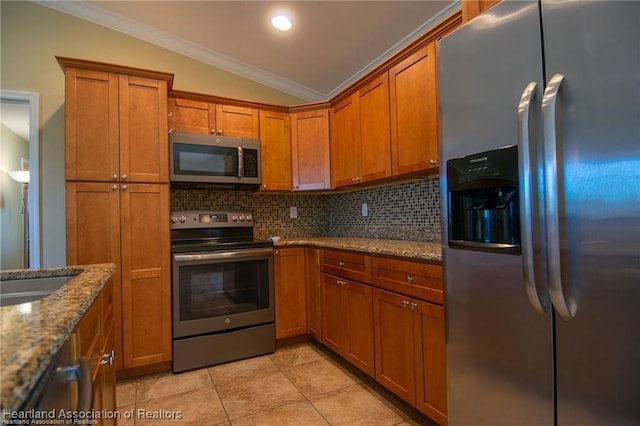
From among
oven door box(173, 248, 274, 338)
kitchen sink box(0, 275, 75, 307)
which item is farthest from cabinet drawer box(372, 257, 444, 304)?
kitchen sink box(0, 275, 75, 307)

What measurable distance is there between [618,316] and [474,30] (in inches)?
39.8

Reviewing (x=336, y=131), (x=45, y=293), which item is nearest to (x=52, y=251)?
(x=45, y=293)

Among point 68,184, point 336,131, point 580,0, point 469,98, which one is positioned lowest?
point 68,184

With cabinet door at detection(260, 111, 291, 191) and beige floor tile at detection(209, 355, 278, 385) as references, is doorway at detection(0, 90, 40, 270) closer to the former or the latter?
beige floor tile at detection(209, 355, 278, 385)

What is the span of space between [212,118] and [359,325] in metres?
2.04

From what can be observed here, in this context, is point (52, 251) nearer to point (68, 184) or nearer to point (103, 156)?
point (68, 184)

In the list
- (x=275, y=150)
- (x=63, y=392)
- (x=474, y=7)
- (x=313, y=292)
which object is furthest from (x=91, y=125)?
(x=474, y=7)

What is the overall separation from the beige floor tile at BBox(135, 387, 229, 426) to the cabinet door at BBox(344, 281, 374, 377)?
0.86m

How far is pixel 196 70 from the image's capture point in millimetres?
3115

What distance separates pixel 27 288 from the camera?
3.99 ft

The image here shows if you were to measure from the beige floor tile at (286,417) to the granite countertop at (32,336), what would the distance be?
1266 millimetres

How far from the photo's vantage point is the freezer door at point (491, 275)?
102 cm

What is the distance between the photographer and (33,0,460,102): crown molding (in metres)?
2.61

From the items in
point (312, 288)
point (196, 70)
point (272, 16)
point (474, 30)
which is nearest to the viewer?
point (474, 30)
